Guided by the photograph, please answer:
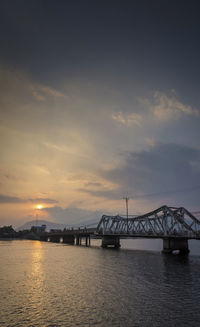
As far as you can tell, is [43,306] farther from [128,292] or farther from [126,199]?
[126,199]

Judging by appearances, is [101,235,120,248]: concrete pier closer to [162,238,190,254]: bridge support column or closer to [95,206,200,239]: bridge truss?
[95,206,200,239]: bridge truss

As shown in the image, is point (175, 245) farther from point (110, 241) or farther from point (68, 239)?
point (68, 239)

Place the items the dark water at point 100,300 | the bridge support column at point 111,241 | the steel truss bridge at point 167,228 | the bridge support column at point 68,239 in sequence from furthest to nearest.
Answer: the bridge support column at point 68,239 < the bridge support column at point 111,241 < the steel truss bridge at point 167,228 < the dark water at point 100,300

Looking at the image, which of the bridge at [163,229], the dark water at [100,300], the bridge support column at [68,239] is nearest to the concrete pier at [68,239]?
the bridge support column at [68,239]

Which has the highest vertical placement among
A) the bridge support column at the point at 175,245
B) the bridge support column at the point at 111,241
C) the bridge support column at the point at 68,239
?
the bridge support column at the point at 175,245

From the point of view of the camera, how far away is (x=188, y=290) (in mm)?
33656

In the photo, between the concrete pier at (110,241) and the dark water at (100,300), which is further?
the concrete pier at (110,241)

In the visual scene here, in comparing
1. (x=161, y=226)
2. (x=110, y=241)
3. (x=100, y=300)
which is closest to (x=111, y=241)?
(x=110, y=241)

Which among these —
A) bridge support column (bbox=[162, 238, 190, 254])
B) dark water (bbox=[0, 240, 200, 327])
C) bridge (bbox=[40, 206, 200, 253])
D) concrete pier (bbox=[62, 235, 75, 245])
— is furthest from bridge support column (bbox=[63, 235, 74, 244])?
dark water (bbox=[0, 240, 200, 327])

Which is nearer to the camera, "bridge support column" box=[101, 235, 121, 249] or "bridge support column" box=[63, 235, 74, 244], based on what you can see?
"bridge support column" box=[101, 235, 121, 249]

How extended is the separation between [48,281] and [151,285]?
1714 centimetres

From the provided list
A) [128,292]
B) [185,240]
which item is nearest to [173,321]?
[128,292]

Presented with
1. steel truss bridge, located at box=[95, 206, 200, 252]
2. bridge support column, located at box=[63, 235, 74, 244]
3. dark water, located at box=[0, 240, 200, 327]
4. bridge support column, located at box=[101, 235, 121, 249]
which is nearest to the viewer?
dark water, located at box=[0, 240, 200, 327]

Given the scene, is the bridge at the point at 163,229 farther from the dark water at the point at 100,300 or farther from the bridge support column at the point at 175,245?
the dark water at the point at 100,300
